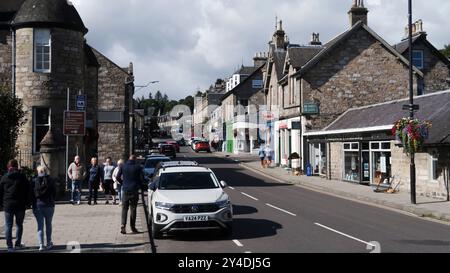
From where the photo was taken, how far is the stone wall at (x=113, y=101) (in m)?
43.3

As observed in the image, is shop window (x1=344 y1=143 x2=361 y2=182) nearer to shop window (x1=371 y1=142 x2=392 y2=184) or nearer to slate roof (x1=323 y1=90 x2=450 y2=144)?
slate roof (x1=323 y1=90 x2=450 y2=144)

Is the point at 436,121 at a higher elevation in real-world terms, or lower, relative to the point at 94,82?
lower

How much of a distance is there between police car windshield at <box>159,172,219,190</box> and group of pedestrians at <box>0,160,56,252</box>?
10.6 ft

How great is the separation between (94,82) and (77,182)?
16.9 metres

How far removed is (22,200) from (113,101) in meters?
33.8

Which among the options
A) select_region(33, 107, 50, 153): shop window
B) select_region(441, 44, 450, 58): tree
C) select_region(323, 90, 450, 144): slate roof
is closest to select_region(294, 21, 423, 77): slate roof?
select_region(323, 90, 450, 144): slate roof

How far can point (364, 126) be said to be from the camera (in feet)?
92.3

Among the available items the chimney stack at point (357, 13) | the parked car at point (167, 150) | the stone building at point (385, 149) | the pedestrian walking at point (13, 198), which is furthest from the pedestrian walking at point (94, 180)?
the parked car at point (167, 150)

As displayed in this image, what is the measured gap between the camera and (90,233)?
12742 mm

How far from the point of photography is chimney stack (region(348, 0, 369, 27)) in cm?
3878

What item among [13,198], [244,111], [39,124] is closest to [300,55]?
[39,124]

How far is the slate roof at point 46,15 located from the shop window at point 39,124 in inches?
153
